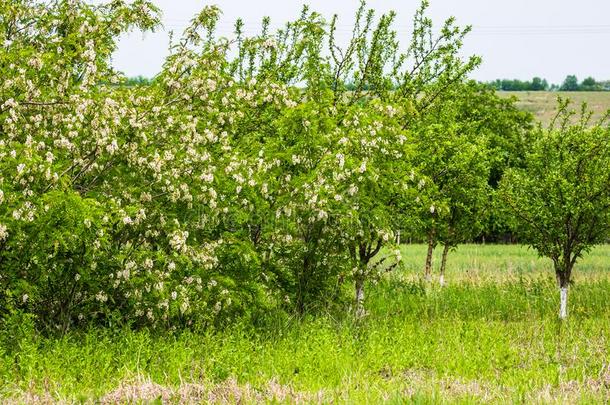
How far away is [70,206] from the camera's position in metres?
9.26

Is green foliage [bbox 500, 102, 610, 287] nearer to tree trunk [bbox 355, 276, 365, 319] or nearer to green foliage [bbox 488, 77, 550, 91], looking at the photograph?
tree trunk [bbox 355, 276, 365, 319]

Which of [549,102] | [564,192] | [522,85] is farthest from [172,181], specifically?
[522,85]

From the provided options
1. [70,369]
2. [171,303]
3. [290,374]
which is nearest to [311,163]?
[171,303]

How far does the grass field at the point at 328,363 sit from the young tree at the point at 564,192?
2.02 m

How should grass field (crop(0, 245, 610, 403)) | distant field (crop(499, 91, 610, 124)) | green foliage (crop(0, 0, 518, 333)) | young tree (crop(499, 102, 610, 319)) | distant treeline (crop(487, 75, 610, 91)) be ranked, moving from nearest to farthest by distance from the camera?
grass field (crop(0, 245, 610, 403)) → green foliage (crop(0, 0, 518, 333)) → young tree (crop(499, 102, 610, 319)) → distant field (crop(499, 91, 610, 124)) → distant treeline (crop(487, 75, 610, 91))

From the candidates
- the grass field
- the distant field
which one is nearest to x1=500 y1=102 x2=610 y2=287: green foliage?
the grass field

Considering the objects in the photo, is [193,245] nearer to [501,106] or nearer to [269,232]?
[269,232]

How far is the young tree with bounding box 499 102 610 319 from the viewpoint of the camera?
49.0 feet

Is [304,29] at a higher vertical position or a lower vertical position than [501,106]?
lower

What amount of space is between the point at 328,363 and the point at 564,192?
792 centimetres

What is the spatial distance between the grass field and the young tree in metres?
2.02

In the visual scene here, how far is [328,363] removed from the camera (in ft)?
31.9

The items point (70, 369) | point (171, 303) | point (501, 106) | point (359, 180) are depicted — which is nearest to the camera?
point (70, 369)

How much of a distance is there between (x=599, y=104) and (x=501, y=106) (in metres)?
69.4
